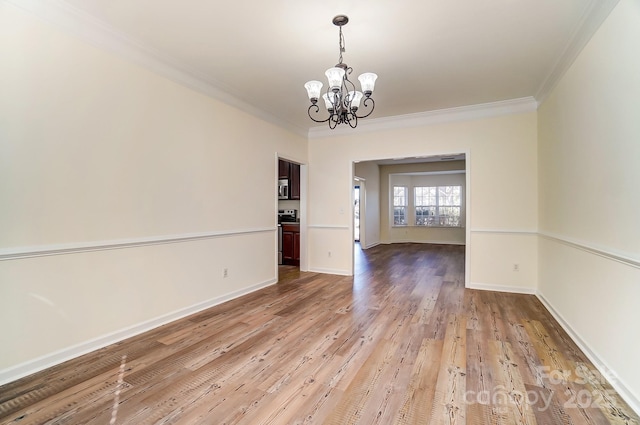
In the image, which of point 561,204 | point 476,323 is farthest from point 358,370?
point 561,204

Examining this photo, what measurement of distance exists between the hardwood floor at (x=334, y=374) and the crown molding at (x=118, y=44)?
2.58 meters

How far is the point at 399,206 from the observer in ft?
34.7

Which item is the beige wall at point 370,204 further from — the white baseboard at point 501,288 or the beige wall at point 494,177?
the white baseboard at point 501,288

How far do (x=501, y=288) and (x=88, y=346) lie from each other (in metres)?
4.92

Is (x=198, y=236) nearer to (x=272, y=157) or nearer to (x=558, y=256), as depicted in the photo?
(x=272, y=157)

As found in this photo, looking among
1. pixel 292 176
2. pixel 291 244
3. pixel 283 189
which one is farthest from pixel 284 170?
pixel 291 244

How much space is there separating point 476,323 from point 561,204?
1561mm

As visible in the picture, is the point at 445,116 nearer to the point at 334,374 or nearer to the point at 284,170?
the point at 284,170

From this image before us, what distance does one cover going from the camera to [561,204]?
3.20 metres

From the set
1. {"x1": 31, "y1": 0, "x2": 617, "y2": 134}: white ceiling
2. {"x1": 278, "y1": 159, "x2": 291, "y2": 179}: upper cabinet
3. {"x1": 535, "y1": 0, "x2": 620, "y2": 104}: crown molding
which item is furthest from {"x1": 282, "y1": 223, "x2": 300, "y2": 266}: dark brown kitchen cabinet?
{"x1": 535, "y1": 0, "x2": 620, "y2": 104}: crown molding

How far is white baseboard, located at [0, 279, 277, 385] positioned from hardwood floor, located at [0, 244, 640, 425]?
0.07m

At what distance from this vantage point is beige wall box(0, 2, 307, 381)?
2.10 metres

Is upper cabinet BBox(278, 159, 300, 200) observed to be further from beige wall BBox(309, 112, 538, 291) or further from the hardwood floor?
the hardwood floor

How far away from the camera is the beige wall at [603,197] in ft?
6.07
